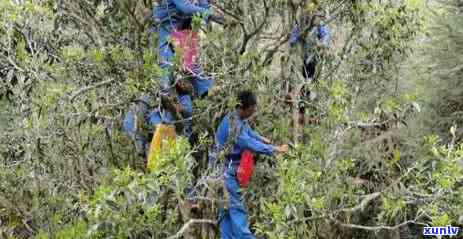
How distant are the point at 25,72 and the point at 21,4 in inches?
24.3

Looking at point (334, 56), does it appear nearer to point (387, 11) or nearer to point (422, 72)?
point (387, 11)

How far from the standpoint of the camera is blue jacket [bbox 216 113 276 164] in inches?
205

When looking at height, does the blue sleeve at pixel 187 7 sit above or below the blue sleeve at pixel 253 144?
above

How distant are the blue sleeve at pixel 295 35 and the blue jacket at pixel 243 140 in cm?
77

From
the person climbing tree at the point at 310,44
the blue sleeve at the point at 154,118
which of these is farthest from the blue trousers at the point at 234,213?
the person climbing tree at the point at 310,44

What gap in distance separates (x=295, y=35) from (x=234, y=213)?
1.50 metres

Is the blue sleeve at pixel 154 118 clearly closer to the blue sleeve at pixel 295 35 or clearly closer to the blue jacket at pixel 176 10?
the blue jacket at pixel 176 10

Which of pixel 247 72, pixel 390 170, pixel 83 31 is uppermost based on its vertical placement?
pixel 83 31

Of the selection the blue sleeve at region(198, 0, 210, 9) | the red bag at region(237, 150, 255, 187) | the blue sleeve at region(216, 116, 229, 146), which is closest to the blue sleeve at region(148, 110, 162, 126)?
the blue sleeve at region(216, 116, 229, 146)

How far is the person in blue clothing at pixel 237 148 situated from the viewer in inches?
206

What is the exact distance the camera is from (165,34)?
17.0 ft

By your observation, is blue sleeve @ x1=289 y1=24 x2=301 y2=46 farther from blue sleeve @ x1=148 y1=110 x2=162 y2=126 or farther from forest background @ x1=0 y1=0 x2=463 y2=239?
blue sleeve @ x1=148 y1=110 x2=162 y2=126

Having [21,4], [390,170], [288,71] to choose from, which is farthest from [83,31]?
[390,170]

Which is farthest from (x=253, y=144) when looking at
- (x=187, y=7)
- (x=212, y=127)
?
(x=187, y=7)
